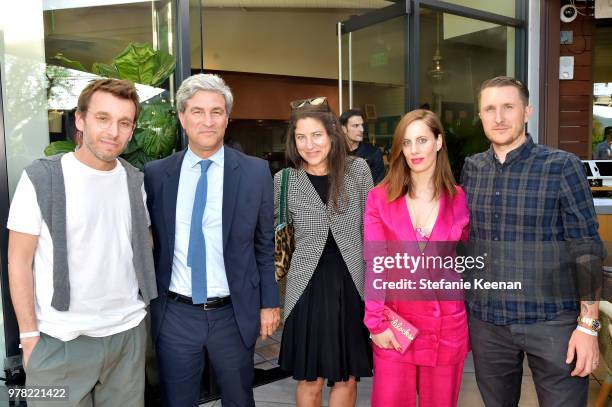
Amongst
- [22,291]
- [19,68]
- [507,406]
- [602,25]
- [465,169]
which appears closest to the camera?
[22,291]

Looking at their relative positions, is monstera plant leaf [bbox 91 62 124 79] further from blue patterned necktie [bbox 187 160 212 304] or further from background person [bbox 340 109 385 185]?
background person [bbox 340 109 385 185]

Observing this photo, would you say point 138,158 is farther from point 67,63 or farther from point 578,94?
point 578,94

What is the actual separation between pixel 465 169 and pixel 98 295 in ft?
5.12

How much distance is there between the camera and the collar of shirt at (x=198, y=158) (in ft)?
7.09

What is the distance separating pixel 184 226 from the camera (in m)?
2.10

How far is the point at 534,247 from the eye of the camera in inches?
74.3

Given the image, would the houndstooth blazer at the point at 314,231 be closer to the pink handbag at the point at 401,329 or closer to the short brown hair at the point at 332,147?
the short brown hair at the point at 332,147

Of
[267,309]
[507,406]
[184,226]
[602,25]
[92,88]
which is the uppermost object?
[602,25]

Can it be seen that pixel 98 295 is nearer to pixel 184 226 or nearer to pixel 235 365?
pixel 184 226

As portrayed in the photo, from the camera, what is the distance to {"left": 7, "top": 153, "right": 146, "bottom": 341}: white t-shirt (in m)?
1.76

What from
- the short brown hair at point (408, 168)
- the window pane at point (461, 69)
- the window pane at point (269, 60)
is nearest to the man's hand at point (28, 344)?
the short brown hair at point (408, 168)

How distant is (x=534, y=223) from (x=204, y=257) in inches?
50.2

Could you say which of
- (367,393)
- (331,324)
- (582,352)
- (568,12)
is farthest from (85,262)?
(568,12)

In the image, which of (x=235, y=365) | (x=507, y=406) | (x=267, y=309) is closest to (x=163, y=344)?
(x=235, y=365)
